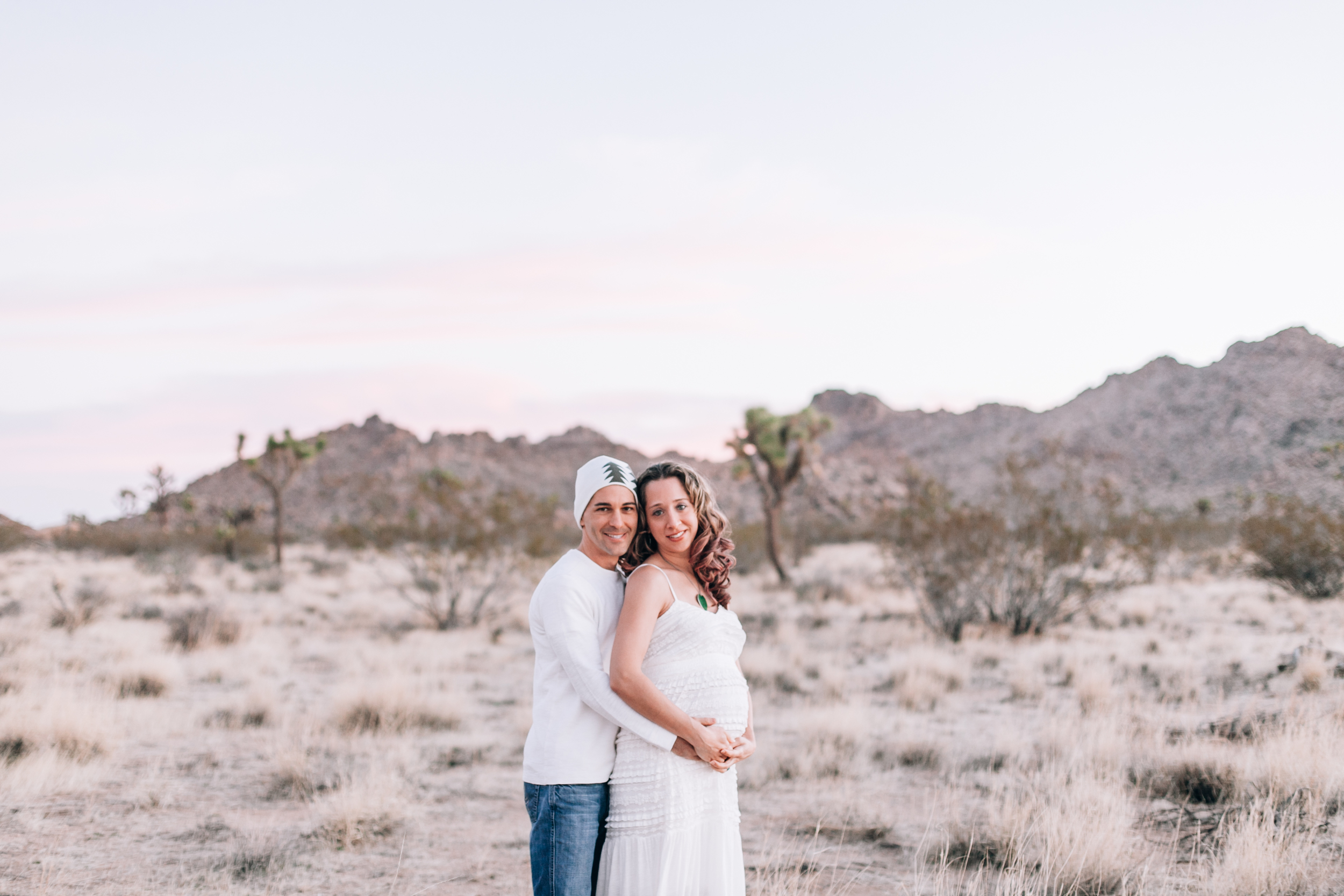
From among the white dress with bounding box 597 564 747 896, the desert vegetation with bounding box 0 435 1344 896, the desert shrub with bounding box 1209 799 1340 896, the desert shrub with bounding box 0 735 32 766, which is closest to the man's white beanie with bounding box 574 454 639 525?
the white dress with bounding box 597 564 747 896

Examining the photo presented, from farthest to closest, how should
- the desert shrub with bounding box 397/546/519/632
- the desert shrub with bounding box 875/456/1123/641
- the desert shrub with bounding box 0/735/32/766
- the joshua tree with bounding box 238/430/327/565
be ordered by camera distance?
the joshua tree with bounding box 238/430/327/565, the desert shrub with bounding box 397/546/519/632, the desert shrub with bounding box 875/456/1123/641, the desert shrub with bounding box 0/735/32/766

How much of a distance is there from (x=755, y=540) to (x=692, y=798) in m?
26.9

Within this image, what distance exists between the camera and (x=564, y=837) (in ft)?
9.48

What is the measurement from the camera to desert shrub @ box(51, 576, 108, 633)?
1401cm

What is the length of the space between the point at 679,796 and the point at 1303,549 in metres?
18.5

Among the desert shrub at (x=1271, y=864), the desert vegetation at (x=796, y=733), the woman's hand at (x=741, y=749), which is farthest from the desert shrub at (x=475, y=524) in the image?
the woman's hand at (x=741, y=749)

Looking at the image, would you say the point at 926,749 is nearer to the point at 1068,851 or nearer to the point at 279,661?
the point at 1068,851

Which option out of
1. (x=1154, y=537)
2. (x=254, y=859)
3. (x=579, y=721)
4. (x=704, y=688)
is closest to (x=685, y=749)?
(x=704, y=688)

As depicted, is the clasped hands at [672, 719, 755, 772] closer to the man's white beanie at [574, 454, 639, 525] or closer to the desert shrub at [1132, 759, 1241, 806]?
the man's white beanie at [574, 454, 639, 525]

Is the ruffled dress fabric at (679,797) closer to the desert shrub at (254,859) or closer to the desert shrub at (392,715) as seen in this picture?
the desert shrub at (254,859)

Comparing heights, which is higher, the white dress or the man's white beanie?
the man's white beanie

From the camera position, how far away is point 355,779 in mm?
6254

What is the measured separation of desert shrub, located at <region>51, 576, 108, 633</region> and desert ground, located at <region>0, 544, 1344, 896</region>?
84mm

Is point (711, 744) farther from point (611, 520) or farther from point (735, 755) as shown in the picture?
point (611, 520)
